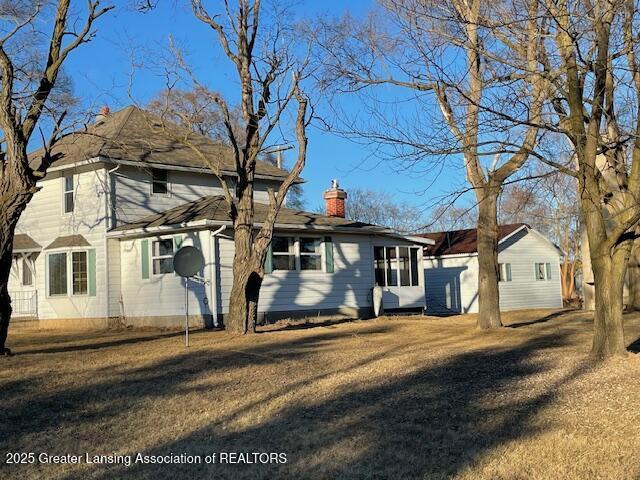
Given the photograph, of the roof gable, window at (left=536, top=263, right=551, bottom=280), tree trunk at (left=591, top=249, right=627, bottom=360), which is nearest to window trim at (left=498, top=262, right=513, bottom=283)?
the roof gable

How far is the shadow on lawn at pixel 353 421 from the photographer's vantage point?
5.98 meters

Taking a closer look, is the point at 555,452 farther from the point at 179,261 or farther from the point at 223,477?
the point at 179,261

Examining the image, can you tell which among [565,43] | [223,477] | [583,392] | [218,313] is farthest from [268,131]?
[223,477]

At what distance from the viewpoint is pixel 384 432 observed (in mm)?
6910

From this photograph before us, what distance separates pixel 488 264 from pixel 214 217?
24.3 ft

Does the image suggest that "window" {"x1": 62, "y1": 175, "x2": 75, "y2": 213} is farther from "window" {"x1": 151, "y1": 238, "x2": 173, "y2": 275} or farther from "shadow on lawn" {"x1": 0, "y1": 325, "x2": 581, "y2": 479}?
"shadow on lawn" {"x1": 0, "y1": 325, "x2": 581, "y2": 479}

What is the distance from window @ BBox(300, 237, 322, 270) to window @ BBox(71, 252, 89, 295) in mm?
6527

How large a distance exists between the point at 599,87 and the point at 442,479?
7.19 metres

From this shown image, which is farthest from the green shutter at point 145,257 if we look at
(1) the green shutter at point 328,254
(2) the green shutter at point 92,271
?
(1) the green shutter at point 328,254

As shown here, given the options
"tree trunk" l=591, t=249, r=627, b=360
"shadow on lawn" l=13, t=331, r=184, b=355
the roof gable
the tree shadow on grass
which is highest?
the roof gable

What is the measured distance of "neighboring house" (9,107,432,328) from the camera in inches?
807

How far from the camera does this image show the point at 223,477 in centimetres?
581

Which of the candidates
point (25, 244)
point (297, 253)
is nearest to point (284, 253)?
point (297, 253)

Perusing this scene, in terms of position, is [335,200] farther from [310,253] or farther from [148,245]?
[148,245]
